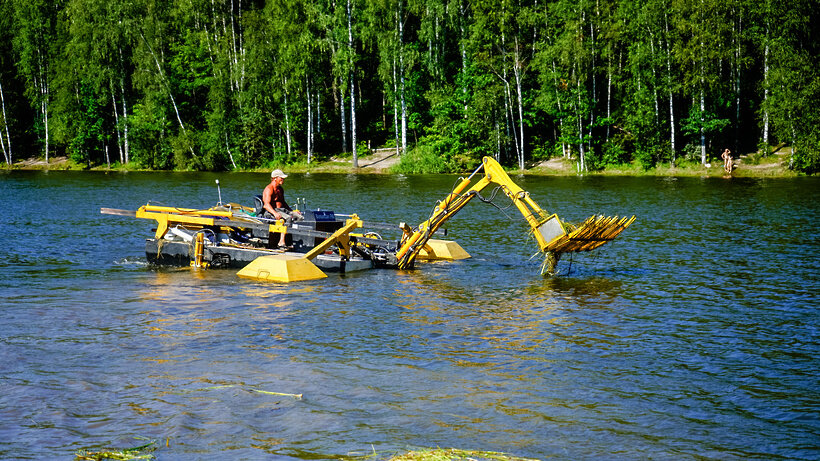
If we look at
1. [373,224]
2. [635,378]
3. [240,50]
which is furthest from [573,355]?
[240,50]

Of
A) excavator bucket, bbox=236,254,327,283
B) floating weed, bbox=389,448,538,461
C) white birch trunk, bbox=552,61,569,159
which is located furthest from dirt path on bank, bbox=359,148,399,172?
floating weed, bbox=389,448,538,461

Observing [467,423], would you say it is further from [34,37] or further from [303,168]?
[34,37]

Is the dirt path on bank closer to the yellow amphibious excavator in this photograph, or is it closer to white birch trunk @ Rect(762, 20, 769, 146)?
white birch trunk @ Rect(762, 20, 769, 146)

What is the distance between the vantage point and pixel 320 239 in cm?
2098

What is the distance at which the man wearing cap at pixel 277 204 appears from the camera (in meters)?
20.8

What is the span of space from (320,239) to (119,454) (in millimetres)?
12963

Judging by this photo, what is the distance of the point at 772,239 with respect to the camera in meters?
25.7

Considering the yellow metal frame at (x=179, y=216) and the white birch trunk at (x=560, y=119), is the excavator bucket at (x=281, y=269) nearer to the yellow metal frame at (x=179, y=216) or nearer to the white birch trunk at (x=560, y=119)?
the yellow metal frame at (x=179, y=216)

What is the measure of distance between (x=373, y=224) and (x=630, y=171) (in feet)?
140

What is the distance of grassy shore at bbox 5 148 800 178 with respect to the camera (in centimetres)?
5525

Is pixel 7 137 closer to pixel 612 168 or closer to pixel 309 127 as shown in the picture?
pixel 309 127

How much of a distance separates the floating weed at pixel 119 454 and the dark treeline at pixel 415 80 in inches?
2048

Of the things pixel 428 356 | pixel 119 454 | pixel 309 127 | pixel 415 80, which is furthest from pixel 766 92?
pixel 119 454

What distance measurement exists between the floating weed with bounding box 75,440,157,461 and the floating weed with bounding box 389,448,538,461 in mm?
2482
